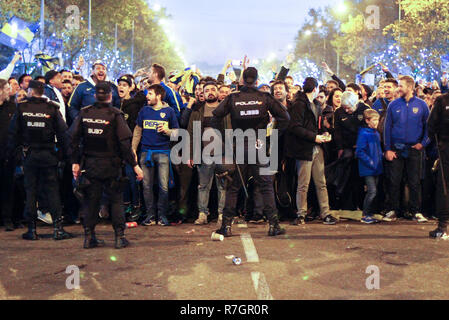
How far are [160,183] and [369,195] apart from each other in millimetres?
3455

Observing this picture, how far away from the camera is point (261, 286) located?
5.97 meters

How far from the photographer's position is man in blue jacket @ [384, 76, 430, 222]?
10.2m

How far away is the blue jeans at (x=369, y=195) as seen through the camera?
10391 mm

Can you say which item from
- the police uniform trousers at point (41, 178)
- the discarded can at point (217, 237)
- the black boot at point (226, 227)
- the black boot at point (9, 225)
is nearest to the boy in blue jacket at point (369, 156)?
the black boot at point (226, 227)

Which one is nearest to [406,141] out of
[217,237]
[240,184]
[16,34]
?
[240,184]

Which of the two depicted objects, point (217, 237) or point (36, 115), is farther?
point (36, 115)

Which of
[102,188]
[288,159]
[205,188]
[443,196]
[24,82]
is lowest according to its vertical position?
[205,188]

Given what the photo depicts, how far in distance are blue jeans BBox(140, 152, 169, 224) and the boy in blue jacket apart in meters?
3.22

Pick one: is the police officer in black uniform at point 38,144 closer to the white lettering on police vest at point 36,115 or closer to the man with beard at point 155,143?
the white lettering on police vest at point 36,115

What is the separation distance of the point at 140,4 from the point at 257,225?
49.8 m

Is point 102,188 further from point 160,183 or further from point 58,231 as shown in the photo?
point 160,183

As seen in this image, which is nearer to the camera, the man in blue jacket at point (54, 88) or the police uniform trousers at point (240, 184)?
the police uniform trousers at point (240, 184)

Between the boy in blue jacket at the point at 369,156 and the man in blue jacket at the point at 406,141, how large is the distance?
0.56 feet

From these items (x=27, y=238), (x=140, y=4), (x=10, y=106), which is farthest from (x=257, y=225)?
(x=140, y=4)
